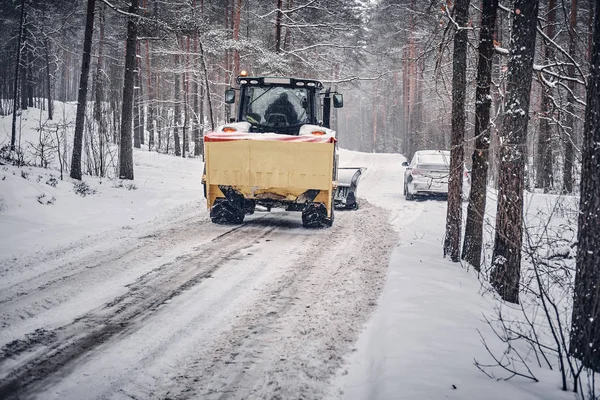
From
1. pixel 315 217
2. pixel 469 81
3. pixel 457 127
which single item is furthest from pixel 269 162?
pixel 469 81

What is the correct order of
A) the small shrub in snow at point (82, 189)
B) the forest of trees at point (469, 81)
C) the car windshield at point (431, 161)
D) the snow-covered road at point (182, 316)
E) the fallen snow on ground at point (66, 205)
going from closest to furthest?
the snow-covered road at point (182, 316)
the forest of trees at point (469, 81)
the fallen snow on ground at point (66, 205)
the small shrub in snow at point (82, 189)
the car windshield at point (431, 161)

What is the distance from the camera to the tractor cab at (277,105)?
989 cm

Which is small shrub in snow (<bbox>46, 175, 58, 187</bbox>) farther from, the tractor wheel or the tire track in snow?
the tire track in snow

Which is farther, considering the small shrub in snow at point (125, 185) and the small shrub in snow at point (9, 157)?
the small shrub in snow at point (125, 185)

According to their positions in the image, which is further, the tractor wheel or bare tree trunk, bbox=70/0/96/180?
bare tree trunk, bbox=70/0/96/180

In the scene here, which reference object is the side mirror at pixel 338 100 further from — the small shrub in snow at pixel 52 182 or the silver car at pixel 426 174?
the small shrub in snow at pixel 52 182

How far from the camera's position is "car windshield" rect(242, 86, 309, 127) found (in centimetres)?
992

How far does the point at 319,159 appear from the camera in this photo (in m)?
8.48

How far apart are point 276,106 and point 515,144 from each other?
577cm

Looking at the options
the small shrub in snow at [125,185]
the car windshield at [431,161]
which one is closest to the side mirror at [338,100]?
the car windshield at [431,161]

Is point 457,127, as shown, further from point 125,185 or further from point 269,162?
point 125,185

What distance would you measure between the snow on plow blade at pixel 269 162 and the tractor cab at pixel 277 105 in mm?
1459

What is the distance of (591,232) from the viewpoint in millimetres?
3572

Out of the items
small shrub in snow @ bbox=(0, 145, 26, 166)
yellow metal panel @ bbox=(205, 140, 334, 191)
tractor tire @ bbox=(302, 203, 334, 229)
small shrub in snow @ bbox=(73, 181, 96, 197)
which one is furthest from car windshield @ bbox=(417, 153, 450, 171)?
small shrub in snow @ bbox=(0, 145, 26, 166)
